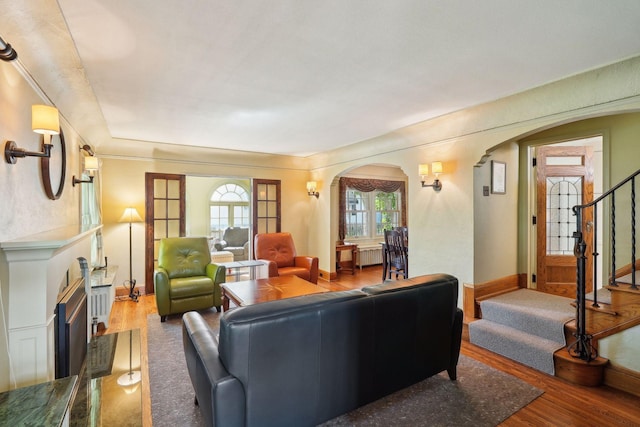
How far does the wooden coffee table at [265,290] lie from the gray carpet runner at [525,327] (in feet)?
5.97

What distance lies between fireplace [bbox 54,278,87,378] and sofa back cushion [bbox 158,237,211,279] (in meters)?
1.45

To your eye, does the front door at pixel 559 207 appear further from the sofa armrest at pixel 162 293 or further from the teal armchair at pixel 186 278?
the sofa armrest at pixel 162 293

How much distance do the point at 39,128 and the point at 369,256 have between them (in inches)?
248

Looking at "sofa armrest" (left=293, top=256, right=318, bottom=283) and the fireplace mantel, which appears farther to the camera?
"sofa armrest" (left=293, top=256, right=318, bottom=283)

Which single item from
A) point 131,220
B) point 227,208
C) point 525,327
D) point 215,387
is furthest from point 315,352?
point 227,208

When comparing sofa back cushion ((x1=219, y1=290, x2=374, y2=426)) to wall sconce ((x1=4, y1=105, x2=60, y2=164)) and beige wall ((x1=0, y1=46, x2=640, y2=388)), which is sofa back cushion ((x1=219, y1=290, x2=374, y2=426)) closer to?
beige wall ((x1=0, y1=46, x2=640, y2=388))

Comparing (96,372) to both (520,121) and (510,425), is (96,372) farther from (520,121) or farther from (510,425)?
(520,121)

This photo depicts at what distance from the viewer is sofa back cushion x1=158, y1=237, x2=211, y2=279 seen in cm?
429

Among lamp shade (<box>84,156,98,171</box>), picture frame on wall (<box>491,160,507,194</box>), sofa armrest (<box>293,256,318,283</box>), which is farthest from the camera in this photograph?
sofa armrest (<box>293,256,318,283</box>)

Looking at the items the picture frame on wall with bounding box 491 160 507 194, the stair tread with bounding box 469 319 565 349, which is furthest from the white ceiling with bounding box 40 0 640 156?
the stair tread with bounding box 469 319 565 349

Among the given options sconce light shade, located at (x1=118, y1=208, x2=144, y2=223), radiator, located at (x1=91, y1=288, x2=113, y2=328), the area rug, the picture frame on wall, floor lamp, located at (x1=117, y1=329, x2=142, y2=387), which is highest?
the picture frame on wall

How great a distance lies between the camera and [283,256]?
538 centimetres

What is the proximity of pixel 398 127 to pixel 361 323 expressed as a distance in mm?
3024

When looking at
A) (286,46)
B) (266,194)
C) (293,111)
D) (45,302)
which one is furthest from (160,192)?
(286,46)
